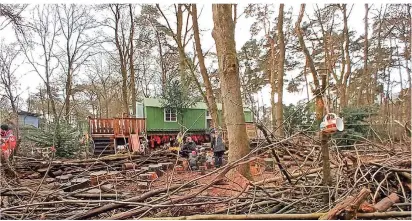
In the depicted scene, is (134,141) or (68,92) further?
(134,141)

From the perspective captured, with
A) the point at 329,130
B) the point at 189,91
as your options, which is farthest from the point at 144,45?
the point at 329,130

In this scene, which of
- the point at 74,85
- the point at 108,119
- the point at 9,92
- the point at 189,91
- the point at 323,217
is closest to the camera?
the point at 323,217

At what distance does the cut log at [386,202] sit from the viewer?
1.00 m

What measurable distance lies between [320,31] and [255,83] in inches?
60.9

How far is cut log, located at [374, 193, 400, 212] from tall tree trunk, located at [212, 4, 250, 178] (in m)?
1.21

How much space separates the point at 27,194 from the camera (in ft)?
5.17

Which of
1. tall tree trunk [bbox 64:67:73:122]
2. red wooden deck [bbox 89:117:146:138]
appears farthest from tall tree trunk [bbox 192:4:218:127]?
tall tree trunk [bbox 64:67:73:122]

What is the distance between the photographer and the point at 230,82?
226 cm

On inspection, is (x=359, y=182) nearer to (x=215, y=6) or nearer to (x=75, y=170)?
(x=215, y=6)

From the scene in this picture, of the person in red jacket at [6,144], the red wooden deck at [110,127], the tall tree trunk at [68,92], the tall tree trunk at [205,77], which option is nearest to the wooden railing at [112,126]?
the red wooden deck at [110,127]

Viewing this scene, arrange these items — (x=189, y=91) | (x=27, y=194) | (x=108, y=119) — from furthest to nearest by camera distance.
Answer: (x=189, y=91) → (x=108, y=119) → (x=27, y=194)

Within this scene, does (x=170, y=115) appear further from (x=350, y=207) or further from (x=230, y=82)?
(x=350, y=207)

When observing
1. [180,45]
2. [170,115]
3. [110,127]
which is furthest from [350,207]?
[170,115]

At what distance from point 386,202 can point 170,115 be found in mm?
6475
